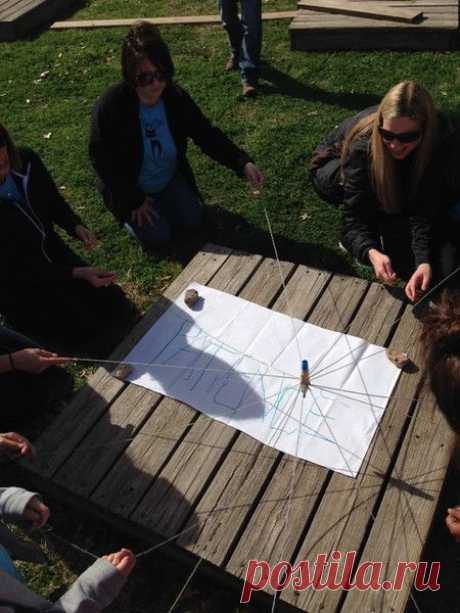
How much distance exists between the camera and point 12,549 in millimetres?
2143

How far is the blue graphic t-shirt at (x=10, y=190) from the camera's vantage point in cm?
291

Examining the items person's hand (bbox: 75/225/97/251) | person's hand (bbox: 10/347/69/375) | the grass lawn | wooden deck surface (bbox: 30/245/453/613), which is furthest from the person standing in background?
person's hand (bbox: 10/347/69/375)

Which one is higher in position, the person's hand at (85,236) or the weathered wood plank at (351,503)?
the person's hand at (85,236)

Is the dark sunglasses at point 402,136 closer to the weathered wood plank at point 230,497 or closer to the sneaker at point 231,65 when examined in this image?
the weathered wood plank at point 230,497

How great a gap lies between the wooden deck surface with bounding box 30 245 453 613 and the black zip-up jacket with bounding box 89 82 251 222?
132cm

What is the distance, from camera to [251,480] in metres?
2.18

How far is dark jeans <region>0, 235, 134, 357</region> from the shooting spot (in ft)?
10.2

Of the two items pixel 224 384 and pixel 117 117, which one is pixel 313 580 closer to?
pixel 224 384

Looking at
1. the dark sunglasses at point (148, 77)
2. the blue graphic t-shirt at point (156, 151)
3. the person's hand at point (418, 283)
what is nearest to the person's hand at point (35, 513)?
the person's hand at point (418, 283)

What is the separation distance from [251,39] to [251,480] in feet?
13.3

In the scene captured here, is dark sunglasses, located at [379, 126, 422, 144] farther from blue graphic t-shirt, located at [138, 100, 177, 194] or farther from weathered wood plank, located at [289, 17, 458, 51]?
weathered wood plank, located at [289, 17, 458, 51]

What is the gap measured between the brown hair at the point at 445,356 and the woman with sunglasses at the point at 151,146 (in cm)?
173

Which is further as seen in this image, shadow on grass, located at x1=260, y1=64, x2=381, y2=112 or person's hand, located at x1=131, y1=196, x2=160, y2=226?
shadow on grass, located at x1=260, y1=64, x2=381, y2=112

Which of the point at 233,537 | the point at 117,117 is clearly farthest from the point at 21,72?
the point at 233,537
